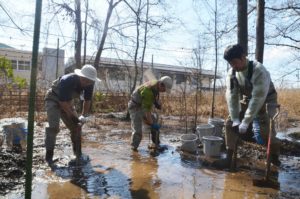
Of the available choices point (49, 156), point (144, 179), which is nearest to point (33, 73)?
point (144, 179)

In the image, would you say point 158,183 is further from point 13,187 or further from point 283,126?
point 283,126

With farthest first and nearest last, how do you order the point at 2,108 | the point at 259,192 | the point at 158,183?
the point at 2,108 → the point at 158,183 → the point at 259,192

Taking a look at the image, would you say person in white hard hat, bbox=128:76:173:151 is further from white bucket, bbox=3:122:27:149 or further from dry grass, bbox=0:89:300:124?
dry grass, bbox=0:89:300:124

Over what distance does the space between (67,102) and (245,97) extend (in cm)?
277

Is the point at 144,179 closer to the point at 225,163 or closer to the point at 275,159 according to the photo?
the point at 225,163

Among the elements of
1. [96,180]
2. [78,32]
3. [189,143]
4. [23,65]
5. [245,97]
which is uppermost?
[23,65]

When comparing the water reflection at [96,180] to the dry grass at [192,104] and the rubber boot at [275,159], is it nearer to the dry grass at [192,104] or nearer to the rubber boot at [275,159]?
the rubber boot at [275,159]

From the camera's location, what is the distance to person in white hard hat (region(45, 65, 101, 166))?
5146mm

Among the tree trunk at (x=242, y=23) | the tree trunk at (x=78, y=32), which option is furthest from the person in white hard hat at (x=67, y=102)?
the tree trunk at (x=78, y=32)

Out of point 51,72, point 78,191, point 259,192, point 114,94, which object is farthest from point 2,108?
point 51,72

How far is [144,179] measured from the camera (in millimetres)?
4668

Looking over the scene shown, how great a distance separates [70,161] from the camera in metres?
5.41

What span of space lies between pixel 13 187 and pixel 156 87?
10.0 feet

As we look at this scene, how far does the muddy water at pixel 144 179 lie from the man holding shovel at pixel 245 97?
0.52m
